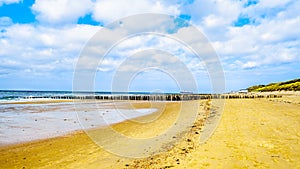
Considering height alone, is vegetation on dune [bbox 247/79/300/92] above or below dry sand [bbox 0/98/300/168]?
above

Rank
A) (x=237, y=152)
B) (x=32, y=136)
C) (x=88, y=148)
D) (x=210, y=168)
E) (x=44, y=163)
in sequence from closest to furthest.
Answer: (x=210, y=168) → (x=237, y=152) → (x=44, y=163) → (x=88, y=148) → (x=32, y=136)

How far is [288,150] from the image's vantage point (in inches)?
270

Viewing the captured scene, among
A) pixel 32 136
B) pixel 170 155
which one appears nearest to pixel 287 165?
pixel 170 155

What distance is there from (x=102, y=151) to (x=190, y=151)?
327cm

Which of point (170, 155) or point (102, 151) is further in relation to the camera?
point (102, 151)

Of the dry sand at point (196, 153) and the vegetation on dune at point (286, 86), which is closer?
the dry sand at point (196, 153)

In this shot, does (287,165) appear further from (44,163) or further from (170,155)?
(44,163)

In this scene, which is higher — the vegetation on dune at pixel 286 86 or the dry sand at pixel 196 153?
the vegetation on dune at pixel 286 86

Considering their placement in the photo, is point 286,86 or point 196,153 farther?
point 286,86

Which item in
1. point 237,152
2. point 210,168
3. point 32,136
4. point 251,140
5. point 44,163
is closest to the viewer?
point 210,168

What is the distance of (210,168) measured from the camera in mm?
5582

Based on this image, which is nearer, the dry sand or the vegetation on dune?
the dry sand

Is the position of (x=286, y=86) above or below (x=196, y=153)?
above

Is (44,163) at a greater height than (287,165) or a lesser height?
lesser
